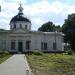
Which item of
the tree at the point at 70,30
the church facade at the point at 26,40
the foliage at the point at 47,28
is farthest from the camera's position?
the foliage at the point at 47,28

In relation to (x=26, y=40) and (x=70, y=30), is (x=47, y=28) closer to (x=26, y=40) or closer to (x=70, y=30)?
(x=70, y=30)

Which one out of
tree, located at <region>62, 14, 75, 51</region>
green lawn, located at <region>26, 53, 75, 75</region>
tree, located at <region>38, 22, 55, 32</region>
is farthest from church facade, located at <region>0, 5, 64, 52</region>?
tree, located at <region>38, 22, 55, 32</region>

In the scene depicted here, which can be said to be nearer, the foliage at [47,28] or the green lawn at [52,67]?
the green lawn at [52,67]

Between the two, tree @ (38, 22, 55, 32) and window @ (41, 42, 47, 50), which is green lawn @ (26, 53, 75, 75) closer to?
window @ (41, 42, 47, 50)

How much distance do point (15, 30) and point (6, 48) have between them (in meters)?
4.89

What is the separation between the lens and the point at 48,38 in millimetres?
85500

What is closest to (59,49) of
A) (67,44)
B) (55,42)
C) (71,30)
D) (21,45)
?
(55,42)

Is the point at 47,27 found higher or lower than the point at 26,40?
higher

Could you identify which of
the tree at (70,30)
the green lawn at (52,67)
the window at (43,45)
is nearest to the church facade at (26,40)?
the window at (43,45)

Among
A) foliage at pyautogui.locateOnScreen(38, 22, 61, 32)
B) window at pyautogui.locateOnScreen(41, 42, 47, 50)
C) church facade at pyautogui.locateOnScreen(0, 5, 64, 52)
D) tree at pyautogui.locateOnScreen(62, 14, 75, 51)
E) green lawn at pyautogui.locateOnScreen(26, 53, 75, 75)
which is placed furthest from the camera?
foliage at pyautogui.locateOnScreen(38, 22, 61, 32)

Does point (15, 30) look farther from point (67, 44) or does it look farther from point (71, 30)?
point (67, 44)

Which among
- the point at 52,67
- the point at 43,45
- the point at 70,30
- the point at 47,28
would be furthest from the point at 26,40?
the point at 52,67

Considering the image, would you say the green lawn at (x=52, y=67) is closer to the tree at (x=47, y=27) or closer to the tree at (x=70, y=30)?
the tree at (x=70, y=30)

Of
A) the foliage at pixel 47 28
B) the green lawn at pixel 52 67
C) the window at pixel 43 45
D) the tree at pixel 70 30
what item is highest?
the foliage at pixel 47 28
